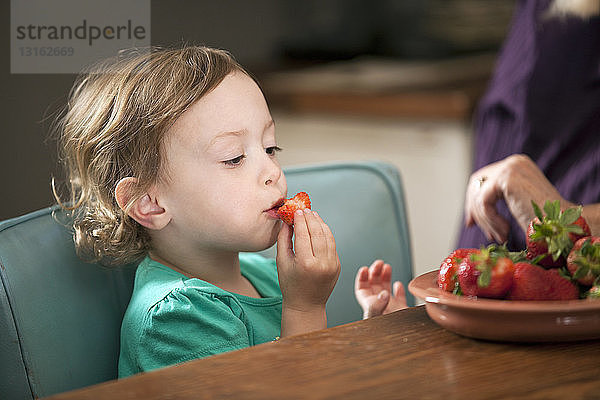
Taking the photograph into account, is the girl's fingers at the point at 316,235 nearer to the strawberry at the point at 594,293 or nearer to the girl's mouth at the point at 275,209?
the girl's mouth at the point at 275,209

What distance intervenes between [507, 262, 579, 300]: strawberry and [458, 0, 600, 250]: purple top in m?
0.94

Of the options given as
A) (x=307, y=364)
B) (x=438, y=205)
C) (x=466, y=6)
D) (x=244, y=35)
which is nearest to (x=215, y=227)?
(x=307, y=364)

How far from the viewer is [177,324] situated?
40.1 inches

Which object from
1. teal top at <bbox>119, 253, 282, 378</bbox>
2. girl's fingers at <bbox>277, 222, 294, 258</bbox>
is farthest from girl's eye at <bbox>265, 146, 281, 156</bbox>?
teal top at <bbox>119, 253, 282, 378</bbox>

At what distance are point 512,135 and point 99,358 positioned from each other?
122cm

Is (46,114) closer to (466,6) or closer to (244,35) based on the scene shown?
(244,35)

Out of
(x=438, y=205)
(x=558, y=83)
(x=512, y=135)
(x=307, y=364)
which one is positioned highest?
(x=558, y=83)

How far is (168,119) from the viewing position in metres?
1.09

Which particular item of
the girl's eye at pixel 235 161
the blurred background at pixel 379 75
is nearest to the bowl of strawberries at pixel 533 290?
the girl's eye at pixel 235 161

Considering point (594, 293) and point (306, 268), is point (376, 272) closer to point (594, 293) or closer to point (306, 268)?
point (306, 268)

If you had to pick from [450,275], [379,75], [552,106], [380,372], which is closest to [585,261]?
[450,275]

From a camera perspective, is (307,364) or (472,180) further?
(472,180)

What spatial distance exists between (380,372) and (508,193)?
0.74 metres

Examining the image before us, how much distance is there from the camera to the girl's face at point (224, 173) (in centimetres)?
109
